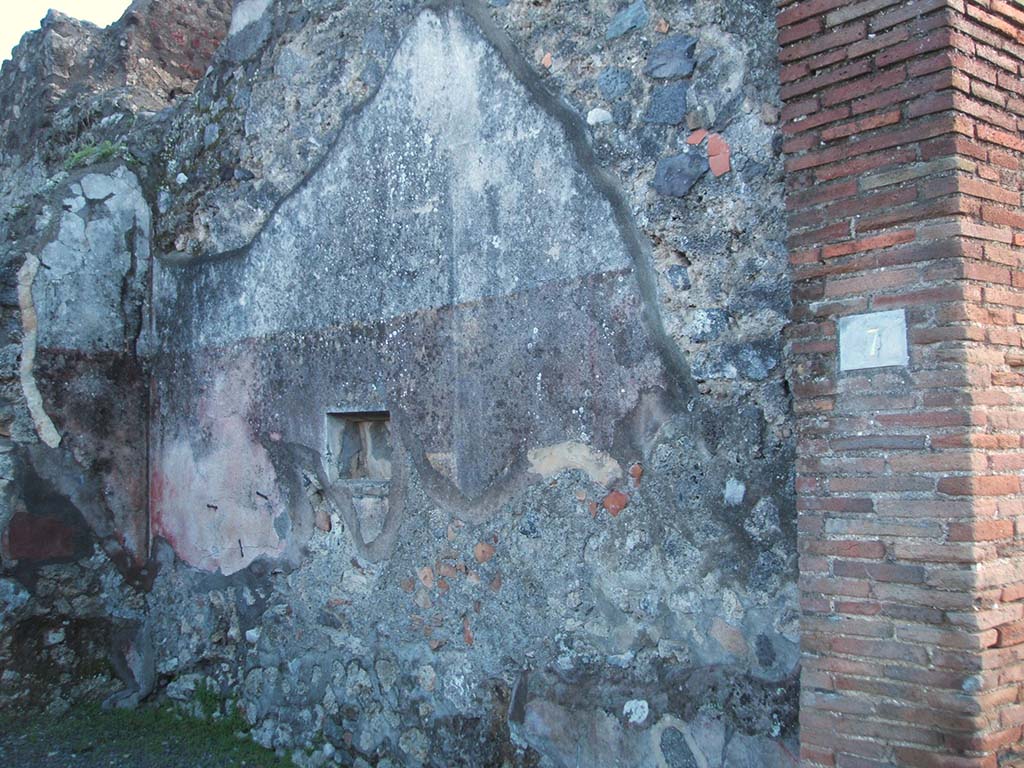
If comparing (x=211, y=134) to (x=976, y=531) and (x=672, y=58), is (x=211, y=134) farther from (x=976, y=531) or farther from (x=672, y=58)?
(x=976, y=531)

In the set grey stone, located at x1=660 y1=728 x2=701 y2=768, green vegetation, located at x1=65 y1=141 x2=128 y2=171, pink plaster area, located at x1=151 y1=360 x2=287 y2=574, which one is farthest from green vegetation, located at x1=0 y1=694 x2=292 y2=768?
green vegetation, located at x1=65 y1=141 x2=128 y2=171

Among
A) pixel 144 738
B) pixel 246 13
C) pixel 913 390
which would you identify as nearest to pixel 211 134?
pixel 246 13

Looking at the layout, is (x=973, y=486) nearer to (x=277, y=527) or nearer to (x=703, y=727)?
(x=703, y=727)

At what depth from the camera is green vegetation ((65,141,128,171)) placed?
5.07m

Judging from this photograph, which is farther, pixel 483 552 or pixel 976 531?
pixel 483 552

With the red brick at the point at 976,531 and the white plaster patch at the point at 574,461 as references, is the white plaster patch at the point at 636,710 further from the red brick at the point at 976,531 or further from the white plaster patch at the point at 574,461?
the red brick at the point at 976,531

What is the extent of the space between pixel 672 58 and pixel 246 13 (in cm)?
245

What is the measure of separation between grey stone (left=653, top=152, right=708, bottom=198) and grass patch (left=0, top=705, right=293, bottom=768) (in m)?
2.72

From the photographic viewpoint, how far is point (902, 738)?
233 cm

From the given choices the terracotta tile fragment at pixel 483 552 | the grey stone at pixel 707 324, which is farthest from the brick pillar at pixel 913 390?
the terracotta tile fragment at pixel 483 552

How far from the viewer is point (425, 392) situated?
373cm

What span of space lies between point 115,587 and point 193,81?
3.46m

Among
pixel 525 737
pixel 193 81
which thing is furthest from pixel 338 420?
pixel 193 81

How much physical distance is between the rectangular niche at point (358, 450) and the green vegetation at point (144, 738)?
1144 millimetres
